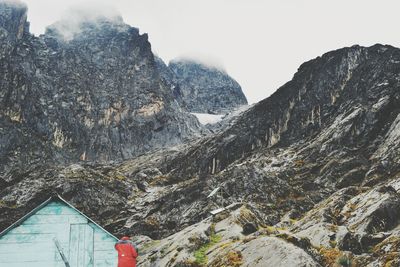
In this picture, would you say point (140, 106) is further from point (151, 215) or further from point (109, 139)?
point (151, 215)

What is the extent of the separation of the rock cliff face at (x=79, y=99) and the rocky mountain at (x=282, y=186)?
705 inches

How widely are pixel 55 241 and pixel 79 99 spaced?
14114cm

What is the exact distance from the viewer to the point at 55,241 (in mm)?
17797

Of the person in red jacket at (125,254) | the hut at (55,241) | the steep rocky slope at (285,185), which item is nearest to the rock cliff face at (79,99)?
the steep rocky slope at (285,185)

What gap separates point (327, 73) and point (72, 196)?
49.0 metres

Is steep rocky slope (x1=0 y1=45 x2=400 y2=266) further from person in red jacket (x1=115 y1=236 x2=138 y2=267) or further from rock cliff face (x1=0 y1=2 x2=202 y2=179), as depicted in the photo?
rock cliff face (x1=0 y1=2 x2=202 y2=179)

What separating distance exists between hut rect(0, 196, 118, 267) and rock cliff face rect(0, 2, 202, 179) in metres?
98.3

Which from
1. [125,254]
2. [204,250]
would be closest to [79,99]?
[204,250]

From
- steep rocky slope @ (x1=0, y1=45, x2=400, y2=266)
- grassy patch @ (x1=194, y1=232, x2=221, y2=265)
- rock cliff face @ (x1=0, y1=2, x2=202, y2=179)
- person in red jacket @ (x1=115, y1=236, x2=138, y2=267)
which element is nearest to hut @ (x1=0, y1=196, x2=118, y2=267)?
person in red jacket @ (x1=115, y1=236, x2=138, y2=267)

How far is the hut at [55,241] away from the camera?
57.3 feet

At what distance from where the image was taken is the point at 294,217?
1551 inches

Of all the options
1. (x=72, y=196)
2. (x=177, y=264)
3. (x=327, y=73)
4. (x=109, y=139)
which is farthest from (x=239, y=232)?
(x=109, y=139)

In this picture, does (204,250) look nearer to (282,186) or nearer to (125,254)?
(125,254)

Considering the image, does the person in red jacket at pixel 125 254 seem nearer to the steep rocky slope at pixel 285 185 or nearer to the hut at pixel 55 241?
the hut at pixel 55 241
